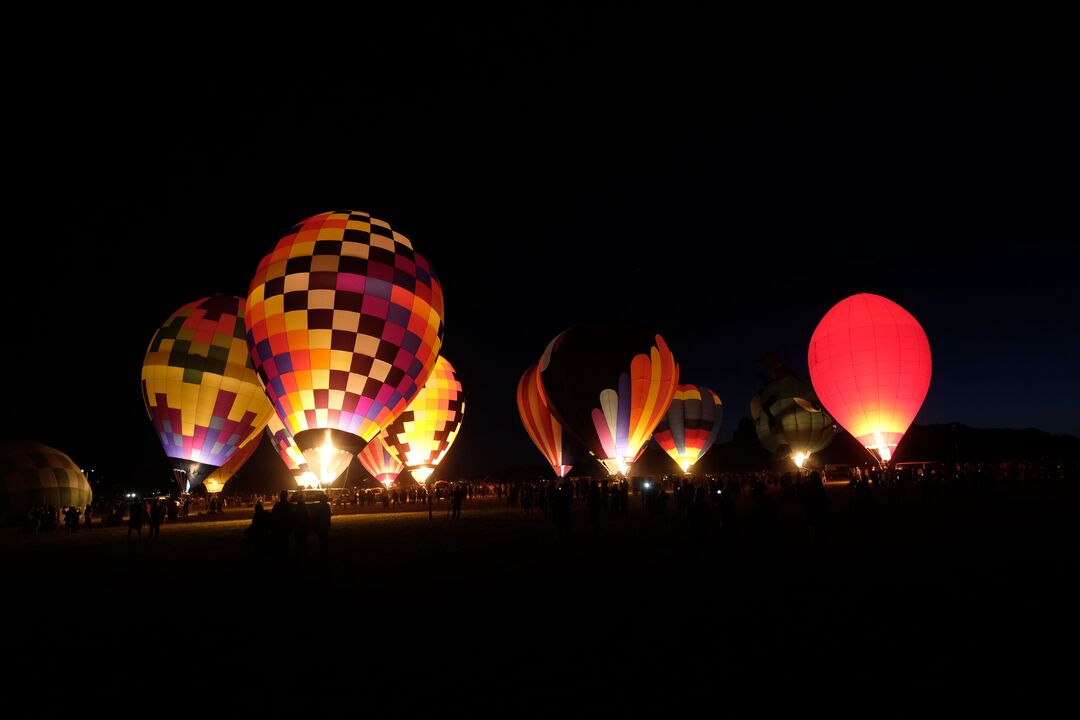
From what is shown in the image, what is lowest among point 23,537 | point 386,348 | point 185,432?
point 23,537

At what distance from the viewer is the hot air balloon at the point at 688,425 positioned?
38562 millimetres

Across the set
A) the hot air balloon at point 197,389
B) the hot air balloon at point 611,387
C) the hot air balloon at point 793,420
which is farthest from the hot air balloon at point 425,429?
the hot air balloon at point 793,420

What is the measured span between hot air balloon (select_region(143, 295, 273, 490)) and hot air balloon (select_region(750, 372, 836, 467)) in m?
35.9

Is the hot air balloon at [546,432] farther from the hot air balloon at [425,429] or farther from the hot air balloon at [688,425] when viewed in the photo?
the hot air balloon at [688,425]

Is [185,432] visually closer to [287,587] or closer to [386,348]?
[386,348]

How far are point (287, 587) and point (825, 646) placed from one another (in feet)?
19.2

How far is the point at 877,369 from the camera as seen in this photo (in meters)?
25.2

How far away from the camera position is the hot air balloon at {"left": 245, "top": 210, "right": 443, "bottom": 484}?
16.1 meters

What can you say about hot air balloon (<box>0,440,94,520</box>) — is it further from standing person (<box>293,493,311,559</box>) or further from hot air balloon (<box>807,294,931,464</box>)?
hot air balloon (<box>807,294,931,464</box>)

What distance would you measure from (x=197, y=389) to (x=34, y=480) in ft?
22.6

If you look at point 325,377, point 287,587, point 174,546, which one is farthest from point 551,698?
point 325,377

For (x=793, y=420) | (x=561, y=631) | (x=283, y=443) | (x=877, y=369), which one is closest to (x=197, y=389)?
(x=283, y=443)

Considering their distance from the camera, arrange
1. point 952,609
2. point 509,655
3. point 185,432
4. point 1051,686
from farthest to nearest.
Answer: point 185,432
point 952,609
point 509,655
point 1051,686

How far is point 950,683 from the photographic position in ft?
11.6
